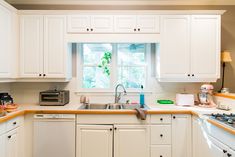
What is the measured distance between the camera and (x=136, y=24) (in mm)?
2975

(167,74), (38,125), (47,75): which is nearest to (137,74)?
(167,74)

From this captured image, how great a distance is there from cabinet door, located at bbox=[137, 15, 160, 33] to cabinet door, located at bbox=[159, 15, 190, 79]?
90 millimetres

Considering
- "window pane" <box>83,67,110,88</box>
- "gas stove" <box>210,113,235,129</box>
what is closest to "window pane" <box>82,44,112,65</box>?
"window pane" <box>83,67,110,88</box>

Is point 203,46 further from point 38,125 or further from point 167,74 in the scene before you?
point 38,125

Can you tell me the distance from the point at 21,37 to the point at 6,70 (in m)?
0.57

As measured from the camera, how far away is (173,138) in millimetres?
2693

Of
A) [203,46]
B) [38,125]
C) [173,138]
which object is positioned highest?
[203,46]

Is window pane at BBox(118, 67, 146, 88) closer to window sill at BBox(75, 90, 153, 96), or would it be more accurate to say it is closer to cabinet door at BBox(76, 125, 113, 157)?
window sill at BBox(75, 90, 153, 96)

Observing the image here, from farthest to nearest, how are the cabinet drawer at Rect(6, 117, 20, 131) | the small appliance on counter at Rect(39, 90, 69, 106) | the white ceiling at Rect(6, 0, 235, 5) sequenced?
the white ceiling at Rect(6, 0, 235, 5) → the small appliance on counter at Rect(39, 90, 69, 106) → the cabinet drawer at Rect(6, 117, 20, 131)

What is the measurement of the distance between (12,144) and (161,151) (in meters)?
1.89

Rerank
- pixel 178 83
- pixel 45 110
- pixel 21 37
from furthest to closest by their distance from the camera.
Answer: pixel 178 83, pixel 21 37, pixel 45 110

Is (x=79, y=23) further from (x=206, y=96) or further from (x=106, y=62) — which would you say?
(x=206, y=96)

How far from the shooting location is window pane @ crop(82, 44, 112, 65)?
3.38 m

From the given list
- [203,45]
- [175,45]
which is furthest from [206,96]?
[175,45]
